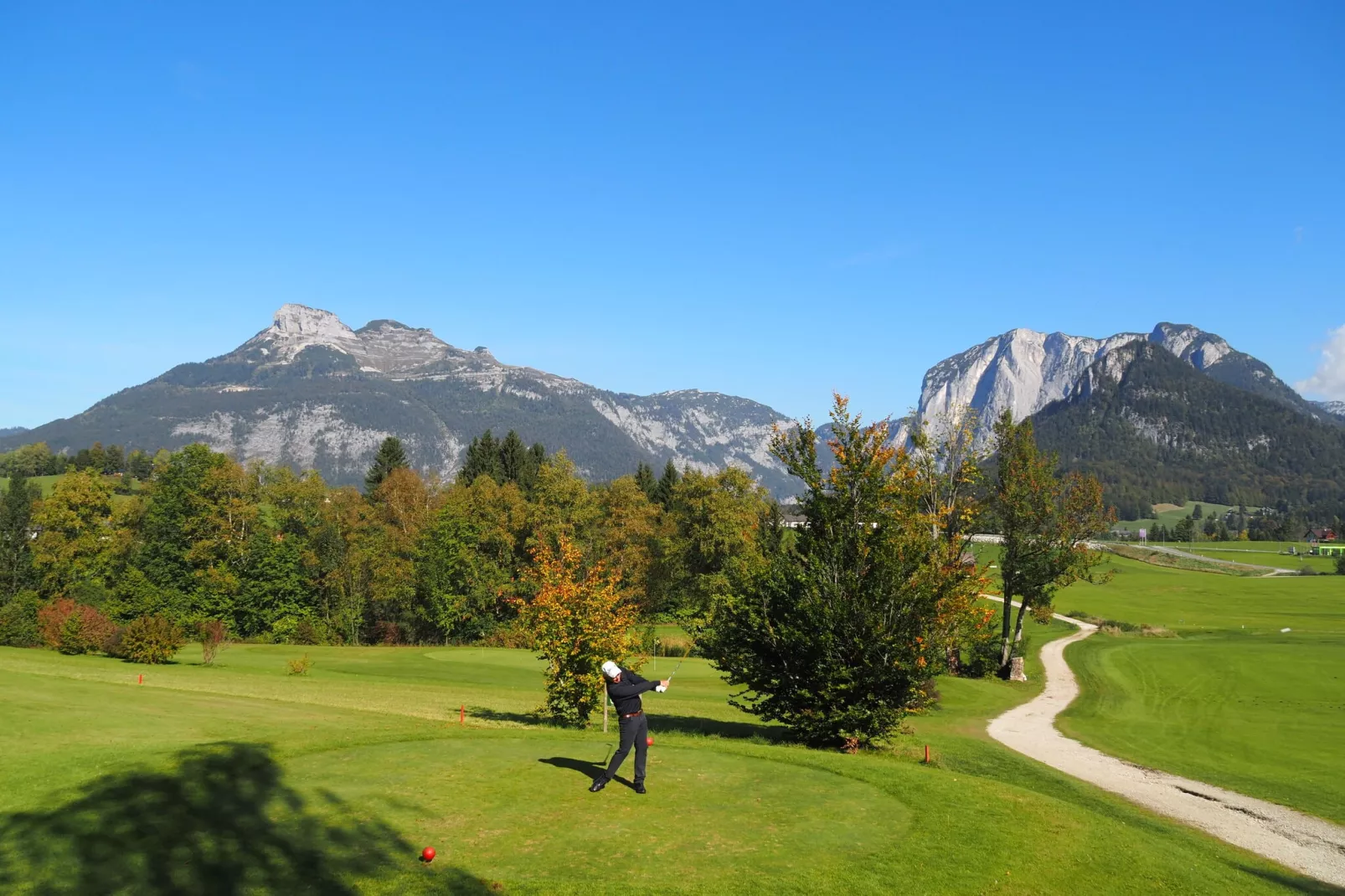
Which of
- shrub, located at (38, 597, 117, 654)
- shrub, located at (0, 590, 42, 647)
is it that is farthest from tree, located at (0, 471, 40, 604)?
shrub, located at (38, 597, 117, 654)

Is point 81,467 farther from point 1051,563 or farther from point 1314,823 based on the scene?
point 1314,823

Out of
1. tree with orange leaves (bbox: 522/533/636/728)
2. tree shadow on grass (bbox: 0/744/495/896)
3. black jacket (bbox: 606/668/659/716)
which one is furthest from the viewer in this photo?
tree with orange leaves (bbox: 522/533/636/728)

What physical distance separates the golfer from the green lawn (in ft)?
1.31

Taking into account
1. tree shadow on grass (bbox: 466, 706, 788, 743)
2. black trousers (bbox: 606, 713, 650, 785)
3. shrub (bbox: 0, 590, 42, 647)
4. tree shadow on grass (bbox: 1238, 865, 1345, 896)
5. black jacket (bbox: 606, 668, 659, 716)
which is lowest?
shrub (bbox: 0, 590, 42, 647)

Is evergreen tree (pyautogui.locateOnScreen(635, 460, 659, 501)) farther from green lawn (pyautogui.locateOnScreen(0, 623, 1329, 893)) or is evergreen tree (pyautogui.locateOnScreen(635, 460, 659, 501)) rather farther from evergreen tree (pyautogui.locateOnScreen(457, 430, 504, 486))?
green lawn (pyautogui.locateOnScreen(0, 623, 1329, 893))

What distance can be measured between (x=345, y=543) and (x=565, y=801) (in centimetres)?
7888

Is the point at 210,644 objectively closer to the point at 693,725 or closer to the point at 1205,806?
the point at 693,725

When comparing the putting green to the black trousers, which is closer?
the putting green

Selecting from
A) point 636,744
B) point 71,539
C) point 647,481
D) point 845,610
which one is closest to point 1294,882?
point 845,610

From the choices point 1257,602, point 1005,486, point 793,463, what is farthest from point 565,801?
point 1257,602

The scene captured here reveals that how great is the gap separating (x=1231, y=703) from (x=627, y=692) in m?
38.0

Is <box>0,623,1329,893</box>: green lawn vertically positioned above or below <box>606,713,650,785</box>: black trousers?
below

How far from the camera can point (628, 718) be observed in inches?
610

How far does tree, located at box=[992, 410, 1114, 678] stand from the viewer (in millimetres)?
51438
